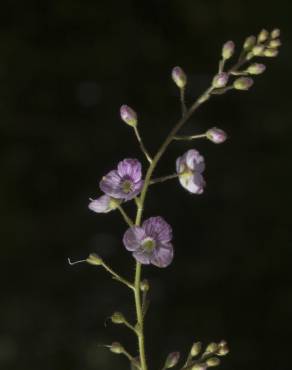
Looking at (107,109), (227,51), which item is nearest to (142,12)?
(107,109)

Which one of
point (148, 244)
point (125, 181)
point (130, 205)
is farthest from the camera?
point (130, 205)

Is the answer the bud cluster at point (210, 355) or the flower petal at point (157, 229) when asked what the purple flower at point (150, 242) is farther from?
the bud cluster at point (210, 355)

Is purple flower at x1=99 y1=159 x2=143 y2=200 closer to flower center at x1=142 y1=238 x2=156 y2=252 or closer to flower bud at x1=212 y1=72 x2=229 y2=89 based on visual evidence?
flower center at x1=142 y1=238 x2=156 y2=252

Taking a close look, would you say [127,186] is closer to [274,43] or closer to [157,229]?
[157,229]

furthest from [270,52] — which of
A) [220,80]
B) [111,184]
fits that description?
[111,184]

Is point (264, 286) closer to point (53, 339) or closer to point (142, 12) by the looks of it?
point (53, 339)

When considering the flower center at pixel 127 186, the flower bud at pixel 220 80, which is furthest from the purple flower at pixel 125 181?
the flower bud at pixel 220 80

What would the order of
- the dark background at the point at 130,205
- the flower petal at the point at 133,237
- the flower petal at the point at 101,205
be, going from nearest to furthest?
the flower petal at the point at 133,237 → the flower petal at the point at 101,205 → the dark background at the point at 130,205
